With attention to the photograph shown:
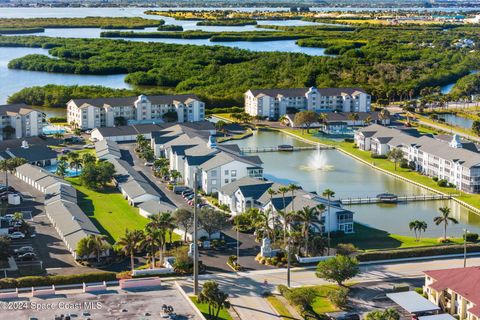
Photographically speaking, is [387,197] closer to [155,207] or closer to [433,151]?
[433,151]

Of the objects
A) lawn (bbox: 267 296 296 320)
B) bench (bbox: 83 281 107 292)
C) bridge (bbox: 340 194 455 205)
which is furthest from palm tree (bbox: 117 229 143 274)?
bridge (bbox: 340 194 455 205)

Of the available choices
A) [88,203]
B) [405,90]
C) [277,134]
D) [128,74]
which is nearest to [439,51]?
[405,90]

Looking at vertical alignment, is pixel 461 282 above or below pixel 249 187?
below

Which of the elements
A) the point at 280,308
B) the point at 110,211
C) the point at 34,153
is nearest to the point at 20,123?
the point at 34,153

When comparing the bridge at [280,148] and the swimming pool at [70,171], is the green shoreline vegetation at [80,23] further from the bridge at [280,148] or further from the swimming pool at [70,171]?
the swimming pool at [70,171]

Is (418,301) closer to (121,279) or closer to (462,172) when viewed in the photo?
(121,279)
